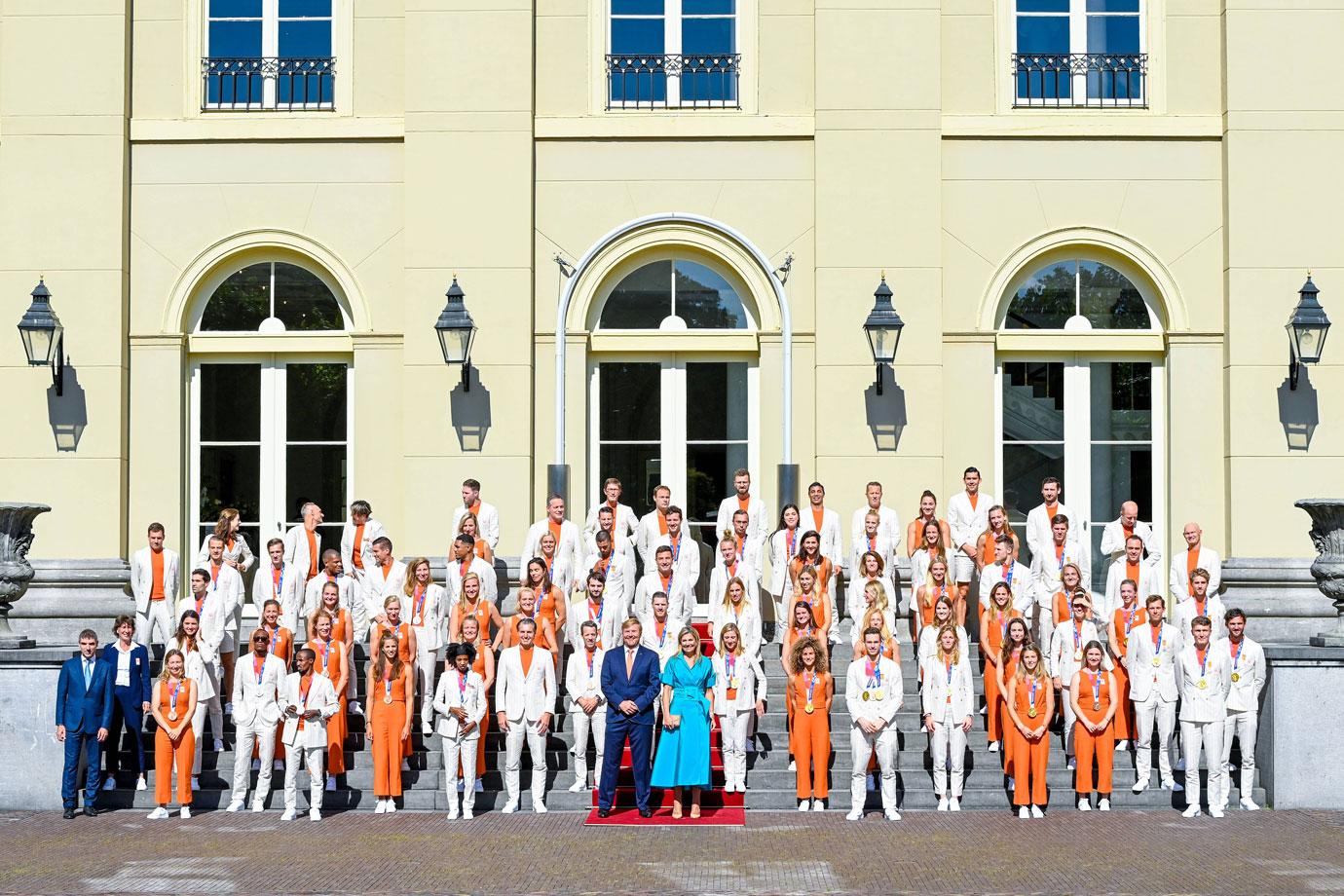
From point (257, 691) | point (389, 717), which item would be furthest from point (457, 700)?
point (257, 691)

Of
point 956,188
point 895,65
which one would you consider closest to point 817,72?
point 895,65

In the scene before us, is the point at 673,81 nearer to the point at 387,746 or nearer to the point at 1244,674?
the point at 387,746

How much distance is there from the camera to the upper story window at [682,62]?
61.5ft

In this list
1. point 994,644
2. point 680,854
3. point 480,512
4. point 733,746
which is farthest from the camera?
point 480,512

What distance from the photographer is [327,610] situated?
49.2 feet

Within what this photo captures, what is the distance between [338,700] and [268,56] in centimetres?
799

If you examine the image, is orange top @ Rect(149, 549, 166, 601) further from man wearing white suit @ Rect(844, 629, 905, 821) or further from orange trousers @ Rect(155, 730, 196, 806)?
man wearing white suit @ Rect(844, 629, 905, 821)

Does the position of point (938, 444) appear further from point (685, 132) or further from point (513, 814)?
point (513, 814)

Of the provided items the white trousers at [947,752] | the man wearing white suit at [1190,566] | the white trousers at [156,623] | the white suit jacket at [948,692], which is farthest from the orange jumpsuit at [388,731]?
the man wearing white suit at [1190,566]

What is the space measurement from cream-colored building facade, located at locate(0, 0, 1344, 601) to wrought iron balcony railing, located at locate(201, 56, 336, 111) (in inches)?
2.2

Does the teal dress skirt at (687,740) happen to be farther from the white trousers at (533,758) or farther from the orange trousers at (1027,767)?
the orange trousers at (1027,767)

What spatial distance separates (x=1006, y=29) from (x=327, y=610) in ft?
32.1

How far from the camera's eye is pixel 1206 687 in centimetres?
1445

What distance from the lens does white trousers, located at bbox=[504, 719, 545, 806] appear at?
47.3 feet
